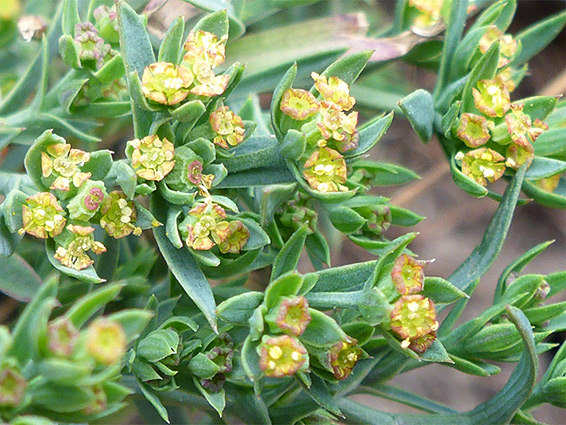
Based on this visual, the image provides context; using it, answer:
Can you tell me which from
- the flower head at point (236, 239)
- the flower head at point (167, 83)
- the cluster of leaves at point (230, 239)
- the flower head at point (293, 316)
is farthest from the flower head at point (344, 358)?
the flower head at point (167, 83)

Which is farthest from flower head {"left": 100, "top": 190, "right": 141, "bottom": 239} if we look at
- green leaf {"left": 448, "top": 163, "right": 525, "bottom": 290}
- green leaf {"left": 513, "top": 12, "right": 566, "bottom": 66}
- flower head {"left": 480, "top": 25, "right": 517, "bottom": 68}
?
green leaf {"left": 513, "top": 12, "right": 566, "bottom": 66}

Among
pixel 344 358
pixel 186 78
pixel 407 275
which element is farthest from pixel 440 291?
pixel 186 78

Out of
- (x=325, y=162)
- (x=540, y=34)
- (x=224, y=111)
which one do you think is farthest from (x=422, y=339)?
(x=540, y=34)

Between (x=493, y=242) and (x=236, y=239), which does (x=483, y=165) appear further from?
(x=236, y=239)

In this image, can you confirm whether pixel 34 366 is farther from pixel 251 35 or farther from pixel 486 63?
pixel 251 35

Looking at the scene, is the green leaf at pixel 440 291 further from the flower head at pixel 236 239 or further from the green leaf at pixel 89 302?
the green leaf at pixel 89 302
